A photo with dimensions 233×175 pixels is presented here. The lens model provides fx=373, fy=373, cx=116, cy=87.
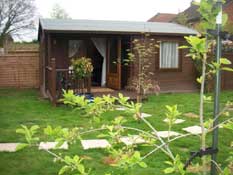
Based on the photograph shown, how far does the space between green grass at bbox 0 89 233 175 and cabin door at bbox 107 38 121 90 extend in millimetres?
1653

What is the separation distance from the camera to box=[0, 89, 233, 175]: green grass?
15.6 feet

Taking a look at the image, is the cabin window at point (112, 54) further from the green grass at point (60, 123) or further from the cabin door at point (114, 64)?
the green grass at point (60, 123)

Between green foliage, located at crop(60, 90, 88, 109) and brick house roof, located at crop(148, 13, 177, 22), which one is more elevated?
brick house roof, located at crop(148, 13, 177, 22)

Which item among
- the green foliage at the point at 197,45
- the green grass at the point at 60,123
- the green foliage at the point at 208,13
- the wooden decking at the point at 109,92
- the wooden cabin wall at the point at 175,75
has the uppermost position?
the green foliage at the point at 208,13

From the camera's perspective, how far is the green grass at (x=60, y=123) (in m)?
4.76

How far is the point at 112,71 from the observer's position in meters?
13.4

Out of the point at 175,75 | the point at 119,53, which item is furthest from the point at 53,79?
the point at 175,75

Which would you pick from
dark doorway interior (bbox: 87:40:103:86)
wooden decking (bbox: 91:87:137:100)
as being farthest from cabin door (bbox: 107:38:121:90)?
dark doorway interior (bbox: 87:40:103:86)

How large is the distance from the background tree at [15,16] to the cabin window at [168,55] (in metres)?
18.1

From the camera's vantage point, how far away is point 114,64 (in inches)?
525

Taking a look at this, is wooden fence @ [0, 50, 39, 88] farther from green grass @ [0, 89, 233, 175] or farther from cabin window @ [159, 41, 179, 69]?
cabin window @ [159, 41, 179, 69]

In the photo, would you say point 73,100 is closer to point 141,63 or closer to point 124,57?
point 141,63

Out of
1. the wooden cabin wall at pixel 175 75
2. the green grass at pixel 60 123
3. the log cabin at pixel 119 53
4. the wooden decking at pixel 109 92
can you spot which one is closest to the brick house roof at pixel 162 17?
the log cabin at pixel 119 53

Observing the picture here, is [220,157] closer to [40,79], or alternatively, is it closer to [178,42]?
[178,42]
